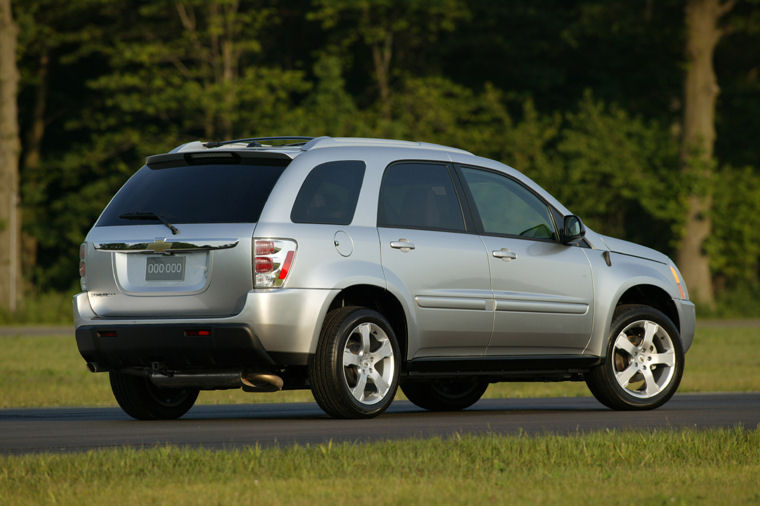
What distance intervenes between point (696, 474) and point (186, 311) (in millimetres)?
3782

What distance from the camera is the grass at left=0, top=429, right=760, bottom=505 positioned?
623cm

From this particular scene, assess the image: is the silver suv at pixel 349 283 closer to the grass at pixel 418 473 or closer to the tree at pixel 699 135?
the grass at pixel 418 473

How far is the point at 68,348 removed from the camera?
23516 mm

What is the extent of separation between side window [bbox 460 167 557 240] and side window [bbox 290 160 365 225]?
1.10m

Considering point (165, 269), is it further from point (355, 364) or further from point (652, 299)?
point (652, 299)

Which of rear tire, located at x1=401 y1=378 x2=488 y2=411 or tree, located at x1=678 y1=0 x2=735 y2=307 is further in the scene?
tree, located at x1=678 y1=0 x2=735 y2=307

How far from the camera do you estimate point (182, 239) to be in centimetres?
963

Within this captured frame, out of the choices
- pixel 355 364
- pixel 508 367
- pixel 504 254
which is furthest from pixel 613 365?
pixel 355 364

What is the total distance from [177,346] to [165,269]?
0.51 m

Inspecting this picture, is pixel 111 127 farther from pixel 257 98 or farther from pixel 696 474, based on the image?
pixel 696 474

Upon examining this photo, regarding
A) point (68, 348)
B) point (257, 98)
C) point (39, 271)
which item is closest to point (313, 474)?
point (68, 348)

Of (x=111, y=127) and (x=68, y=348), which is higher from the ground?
(x=111, y=127)

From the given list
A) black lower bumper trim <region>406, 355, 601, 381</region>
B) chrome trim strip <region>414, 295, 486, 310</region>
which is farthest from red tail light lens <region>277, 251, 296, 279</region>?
black lower bumper trim <region>406, 355, 601, 381</region>

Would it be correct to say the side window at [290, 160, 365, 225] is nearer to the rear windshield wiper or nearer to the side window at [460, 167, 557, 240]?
the rear windshield wiper
